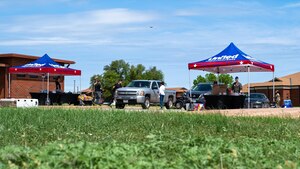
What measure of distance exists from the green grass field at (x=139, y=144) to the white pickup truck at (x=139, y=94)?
15166 millimetres

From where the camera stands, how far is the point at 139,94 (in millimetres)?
26562

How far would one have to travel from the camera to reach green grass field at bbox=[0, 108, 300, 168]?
14.9 ft

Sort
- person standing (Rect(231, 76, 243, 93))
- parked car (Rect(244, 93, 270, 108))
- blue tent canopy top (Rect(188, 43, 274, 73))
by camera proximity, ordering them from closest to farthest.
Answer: blue tent canopy top (Rect(188, 43, 274, 73))
person standing (Rect(231, 76, 243, 93))
parked car (Rect(244, 93, 270, 108))

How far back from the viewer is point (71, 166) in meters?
4.30

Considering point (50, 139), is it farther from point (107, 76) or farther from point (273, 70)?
point (107, 76)

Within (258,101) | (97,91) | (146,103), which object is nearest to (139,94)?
(146,103)

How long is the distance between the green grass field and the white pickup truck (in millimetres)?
15166

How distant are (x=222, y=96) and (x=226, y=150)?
15899 millimetres

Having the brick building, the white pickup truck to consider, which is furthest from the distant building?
the white pickup truck

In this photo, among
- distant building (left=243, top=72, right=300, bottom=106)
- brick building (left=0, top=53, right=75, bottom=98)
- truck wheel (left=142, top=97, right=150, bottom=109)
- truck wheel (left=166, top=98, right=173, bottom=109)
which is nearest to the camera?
truck wheel (left=142, top=97, right=150, bottom=109)

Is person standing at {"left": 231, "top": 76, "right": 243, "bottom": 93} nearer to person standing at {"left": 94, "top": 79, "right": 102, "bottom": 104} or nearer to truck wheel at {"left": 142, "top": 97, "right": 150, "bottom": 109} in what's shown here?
truck wheel at {"left": 142, "top": 97, "right": 150, "bottom": 109}

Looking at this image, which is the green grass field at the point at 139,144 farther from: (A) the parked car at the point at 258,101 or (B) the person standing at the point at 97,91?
(B) the person standing at the point at 97,91

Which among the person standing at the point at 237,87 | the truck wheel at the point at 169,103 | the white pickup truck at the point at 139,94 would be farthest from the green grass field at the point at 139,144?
the truck wheel at the point at 169,103

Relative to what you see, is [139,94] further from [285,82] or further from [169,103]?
[285,82]
